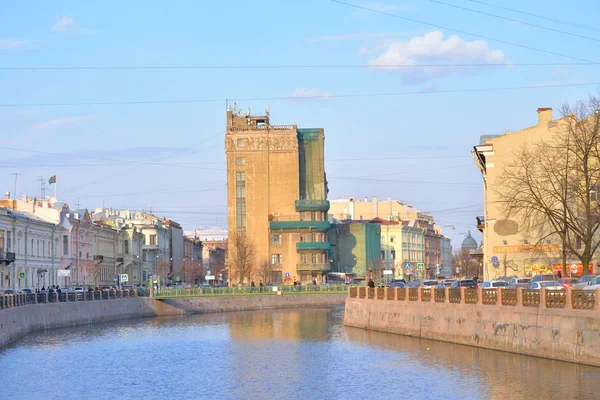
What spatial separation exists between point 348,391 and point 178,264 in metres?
156

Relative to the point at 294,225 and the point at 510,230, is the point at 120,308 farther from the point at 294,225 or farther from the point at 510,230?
the point at 294,225

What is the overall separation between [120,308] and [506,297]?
157 feet

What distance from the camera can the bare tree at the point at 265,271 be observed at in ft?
454

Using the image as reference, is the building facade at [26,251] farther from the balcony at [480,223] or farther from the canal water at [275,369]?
the balcony at [480,223]

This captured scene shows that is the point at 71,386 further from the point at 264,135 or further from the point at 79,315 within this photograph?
the point at 264,135

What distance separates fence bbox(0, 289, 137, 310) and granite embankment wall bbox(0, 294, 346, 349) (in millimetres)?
429

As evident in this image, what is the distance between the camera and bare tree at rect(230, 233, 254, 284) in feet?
446

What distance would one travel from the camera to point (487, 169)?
269ft

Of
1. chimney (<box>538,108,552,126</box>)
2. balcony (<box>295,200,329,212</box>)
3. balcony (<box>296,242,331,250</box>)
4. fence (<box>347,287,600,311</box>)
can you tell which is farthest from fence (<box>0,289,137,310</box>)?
balcony (<box>295,200,329,212</box>)

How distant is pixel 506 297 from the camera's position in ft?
153

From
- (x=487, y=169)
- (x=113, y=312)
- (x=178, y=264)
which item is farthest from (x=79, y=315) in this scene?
(x=178, y=264)

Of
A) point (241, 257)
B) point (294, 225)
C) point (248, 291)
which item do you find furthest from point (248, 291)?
point (294, 225)

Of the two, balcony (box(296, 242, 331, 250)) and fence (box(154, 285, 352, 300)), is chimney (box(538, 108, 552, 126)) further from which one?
balcony (box(296, 242, 331, 250))

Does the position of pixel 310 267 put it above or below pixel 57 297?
above
